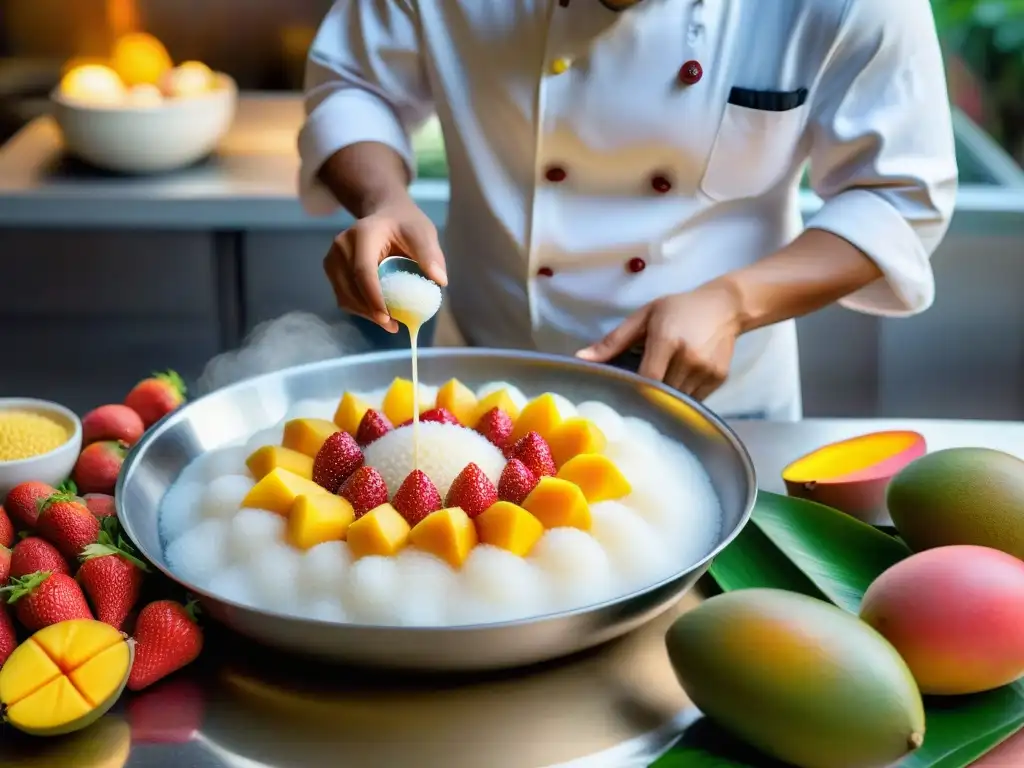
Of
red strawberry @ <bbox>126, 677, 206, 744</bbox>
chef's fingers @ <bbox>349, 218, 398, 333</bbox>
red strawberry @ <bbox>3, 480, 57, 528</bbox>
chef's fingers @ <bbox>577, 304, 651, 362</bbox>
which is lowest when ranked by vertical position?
red strawberry @ <bbox>126, 677, 206, 744</bbox>

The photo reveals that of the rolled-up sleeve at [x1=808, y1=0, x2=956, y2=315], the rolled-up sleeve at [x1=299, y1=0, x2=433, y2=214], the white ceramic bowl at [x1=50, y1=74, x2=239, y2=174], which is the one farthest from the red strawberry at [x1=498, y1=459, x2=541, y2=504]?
the white ceramic bowl at [x1=50, y1=74, x2=239, y2=174]

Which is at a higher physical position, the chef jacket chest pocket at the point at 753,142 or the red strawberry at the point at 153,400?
the chef jacket chest pocket at the point at 753,142

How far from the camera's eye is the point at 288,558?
111 cm

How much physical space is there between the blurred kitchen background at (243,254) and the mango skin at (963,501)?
1.52m

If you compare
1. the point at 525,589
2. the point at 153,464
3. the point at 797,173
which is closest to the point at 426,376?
the point at 153,464

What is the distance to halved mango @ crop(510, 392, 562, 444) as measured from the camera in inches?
52.0

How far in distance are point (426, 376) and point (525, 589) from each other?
1.65ft

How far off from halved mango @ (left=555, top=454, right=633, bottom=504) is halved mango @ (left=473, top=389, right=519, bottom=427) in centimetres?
16

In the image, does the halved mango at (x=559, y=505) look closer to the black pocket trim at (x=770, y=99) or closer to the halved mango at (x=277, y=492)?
the halved mango at (x=277, y=492)

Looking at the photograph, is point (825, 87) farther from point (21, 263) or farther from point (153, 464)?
point (21, 263)

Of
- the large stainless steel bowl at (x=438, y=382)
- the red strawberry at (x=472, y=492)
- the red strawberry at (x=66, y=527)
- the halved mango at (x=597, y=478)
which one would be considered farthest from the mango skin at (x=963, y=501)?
the red strawberry at (x=66, y=527)

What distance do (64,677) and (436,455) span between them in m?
0.42

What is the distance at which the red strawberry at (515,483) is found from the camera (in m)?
1.19

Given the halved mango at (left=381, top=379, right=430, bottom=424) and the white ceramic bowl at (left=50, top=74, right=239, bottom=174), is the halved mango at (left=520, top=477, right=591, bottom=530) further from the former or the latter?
the white ceramic bowl at (left=50, top=74, right=239, bottom=174)
